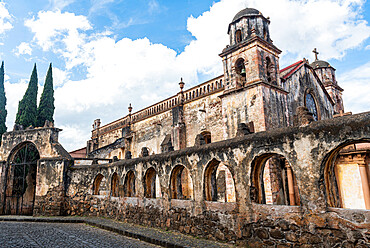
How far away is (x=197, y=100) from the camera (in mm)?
17797

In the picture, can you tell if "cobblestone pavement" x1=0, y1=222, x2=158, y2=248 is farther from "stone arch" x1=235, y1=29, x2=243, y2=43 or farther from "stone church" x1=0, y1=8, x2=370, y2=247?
"stone arch" x1=235, y1=29, x2=243, y2=43

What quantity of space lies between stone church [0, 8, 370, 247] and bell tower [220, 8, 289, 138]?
0.06 metres

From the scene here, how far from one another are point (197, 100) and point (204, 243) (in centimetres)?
1159

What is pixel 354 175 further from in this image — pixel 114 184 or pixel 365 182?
pixel 114 184

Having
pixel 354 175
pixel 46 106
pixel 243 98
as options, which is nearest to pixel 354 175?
pixel 354 175

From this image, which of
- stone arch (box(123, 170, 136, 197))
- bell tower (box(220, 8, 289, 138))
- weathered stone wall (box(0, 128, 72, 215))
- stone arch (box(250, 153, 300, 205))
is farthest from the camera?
weathered stone wall (box(0, 128, 72, 215))

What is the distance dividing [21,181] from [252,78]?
51.1ft

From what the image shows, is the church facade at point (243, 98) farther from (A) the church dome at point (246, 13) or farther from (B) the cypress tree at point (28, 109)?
(B) the cypress tree at point (28, 109)

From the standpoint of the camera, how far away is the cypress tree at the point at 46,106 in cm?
2170

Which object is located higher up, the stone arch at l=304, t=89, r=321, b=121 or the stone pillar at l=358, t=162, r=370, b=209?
the stone arch at l=304, t=89, r=321, b=121

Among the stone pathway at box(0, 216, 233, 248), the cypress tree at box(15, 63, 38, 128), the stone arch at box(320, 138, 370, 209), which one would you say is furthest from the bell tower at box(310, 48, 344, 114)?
the cypress tree at box(15, 63, 38, 128)

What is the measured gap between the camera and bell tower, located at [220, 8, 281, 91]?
13359mm

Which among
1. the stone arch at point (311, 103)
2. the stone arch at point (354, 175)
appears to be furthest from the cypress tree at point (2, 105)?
the stone arch at point (354, 175)

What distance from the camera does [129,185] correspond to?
12.5 m
